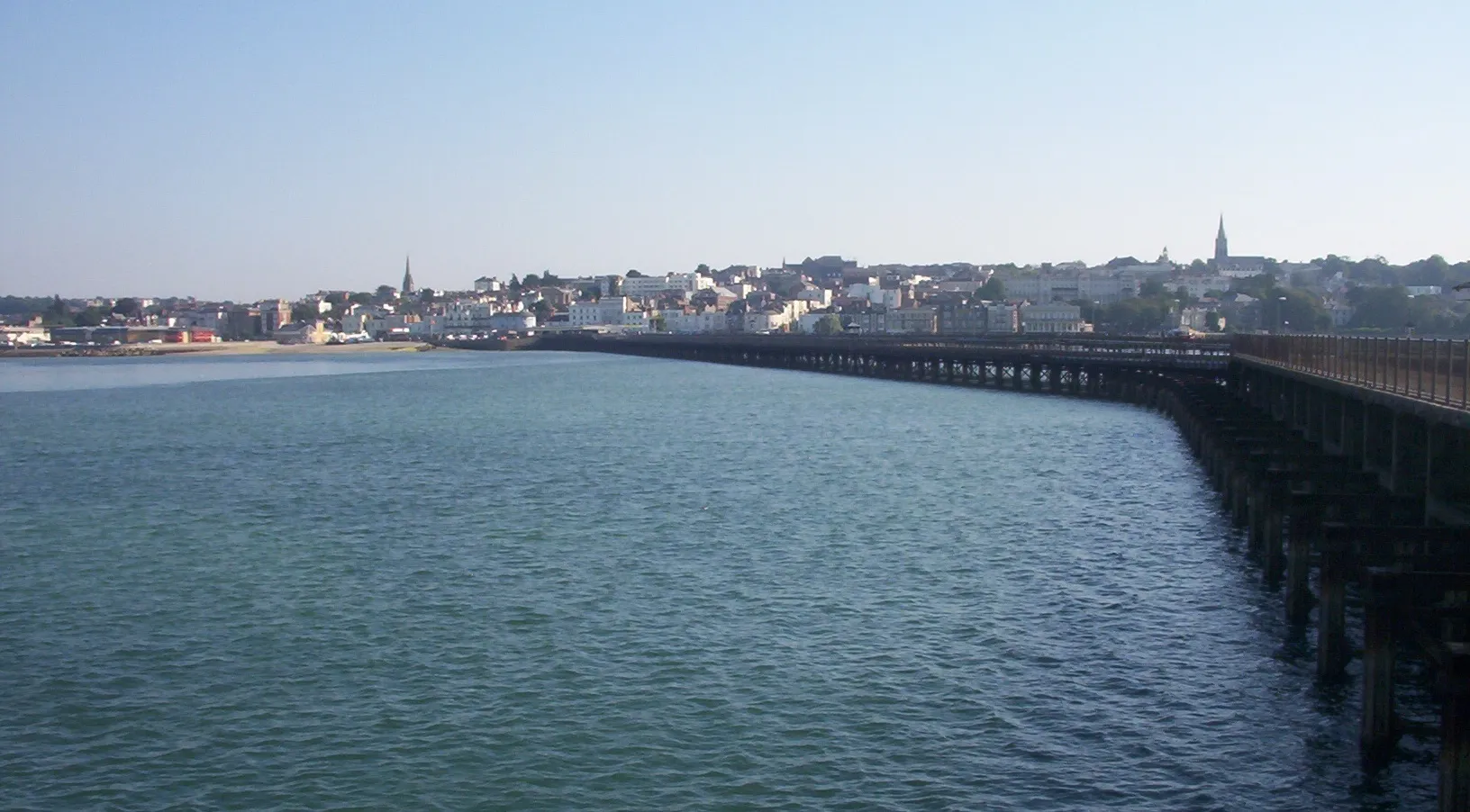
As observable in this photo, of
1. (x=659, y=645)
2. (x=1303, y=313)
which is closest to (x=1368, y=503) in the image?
(x=659, y=645)

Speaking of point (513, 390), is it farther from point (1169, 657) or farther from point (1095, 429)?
point (1169, 657)

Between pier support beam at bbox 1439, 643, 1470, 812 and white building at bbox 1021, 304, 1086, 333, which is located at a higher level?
white building at bbox 1021, 304, 1086, 333

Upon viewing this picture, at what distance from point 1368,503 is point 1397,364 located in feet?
17.6

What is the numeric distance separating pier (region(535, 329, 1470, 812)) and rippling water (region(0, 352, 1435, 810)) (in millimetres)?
725

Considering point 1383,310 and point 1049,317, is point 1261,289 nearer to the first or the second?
point 1049,317

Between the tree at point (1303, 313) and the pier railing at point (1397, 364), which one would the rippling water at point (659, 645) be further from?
the tree at point (1303, 313)

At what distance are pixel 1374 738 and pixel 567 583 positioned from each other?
12412mm

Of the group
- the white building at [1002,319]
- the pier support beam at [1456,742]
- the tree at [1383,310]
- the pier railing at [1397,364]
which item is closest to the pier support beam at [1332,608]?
the pier railing at [1397,364]

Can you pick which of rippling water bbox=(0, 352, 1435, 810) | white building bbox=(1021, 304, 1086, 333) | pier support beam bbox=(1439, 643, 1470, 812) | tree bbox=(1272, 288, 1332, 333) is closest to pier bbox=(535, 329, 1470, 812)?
pier support beam bbox=(1439, 643, 1470, 812)

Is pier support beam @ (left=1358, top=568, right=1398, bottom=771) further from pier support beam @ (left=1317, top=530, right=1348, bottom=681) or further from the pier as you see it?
pier support beam @ (left=1317, top=530, right=1348, bottom=681)

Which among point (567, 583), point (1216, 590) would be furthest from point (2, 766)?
point (1216, 590)

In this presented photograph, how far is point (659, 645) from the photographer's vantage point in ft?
59.9

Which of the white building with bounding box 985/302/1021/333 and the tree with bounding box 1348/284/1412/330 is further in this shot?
the white building with bounding box 985/302/1021/333

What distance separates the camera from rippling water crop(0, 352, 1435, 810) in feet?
44.1
